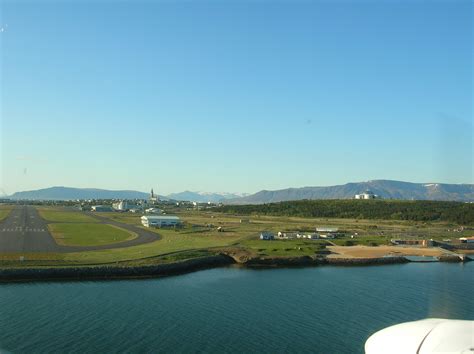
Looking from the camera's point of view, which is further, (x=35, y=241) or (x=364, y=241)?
(x=364, y=241)

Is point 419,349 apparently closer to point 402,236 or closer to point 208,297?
point 208,297

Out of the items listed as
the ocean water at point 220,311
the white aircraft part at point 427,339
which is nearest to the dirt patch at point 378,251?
the ocean water at point 220,311

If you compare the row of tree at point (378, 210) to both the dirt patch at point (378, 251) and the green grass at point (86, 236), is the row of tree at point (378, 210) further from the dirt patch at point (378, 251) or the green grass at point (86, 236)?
the green grass at point (86, 236)

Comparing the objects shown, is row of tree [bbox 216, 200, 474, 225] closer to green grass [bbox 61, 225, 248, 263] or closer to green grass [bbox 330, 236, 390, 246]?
green grass [bbox 330, 236, 390, 246]

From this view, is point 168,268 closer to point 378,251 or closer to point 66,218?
point 378,251

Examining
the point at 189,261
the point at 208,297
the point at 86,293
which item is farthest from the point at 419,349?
the point at 189,261

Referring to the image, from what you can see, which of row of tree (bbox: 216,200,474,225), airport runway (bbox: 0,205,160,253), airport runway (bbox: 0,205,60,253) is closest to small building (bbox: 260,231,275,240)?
airport runway (bbox: 0,205,160,253)

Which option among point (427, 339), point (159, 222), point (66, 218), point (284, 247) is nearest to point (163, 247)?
point (284, 247)

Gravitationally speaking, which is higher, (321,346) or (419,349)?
(419,349)
